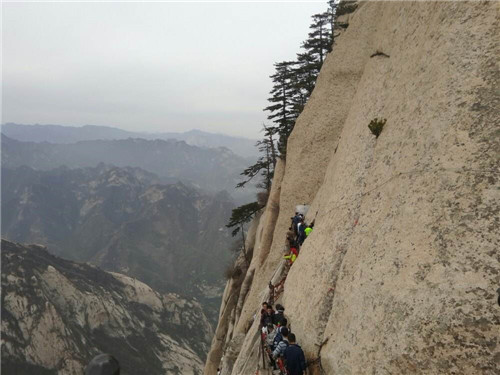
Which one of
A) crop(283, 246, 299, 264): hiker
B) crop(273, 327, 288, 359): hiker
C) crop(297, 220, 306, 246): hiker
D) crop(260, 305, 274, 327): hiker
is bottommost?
crop(260, 305, 274, 327): hiker

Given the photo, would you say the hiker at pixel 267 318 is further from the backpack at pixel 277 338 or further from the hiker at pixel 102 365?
the hiker at pixel 102 365

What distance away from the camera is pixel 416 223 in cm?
1069

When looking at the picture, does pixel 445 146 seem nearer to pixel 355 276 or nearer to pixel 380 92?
pixel 355 276

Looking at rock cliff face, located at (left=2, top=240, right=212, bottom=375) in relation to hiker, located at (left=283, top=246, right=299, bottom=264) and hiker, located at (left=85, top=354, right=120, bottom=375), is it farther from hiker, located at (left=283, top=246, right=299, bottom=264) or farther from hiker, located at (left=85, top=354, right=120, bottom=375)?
hiker, located at (left=85, top=354, right=120, bottom=375)

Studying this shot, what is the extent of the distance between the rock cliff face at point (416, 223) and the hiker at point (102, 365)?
25.2 ft

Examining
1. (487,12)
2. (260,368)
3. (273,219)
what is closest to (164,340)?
(273,219)

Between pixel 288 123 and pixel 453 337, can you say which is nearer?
pixel 453 337

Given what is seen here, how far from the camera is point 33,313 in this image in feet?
497

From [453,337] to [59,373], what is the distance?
568 feet

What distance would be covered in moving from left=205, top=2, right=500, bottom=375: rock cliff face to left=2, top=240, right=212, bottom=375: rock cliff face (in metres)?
164

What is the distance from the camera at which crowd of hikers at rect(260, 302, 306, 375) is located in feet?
39.4

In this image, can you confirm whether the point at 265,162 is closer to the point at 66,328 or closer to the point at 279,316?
the point at 279,316

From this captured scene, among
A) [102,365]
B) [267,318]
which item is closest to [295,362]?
[267,318]

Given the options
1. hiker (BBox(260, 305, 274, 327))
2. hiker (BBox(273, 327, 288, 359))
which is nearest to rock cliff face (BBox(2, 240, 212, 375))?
hiker (BBox(260, 305, 274, 327))
